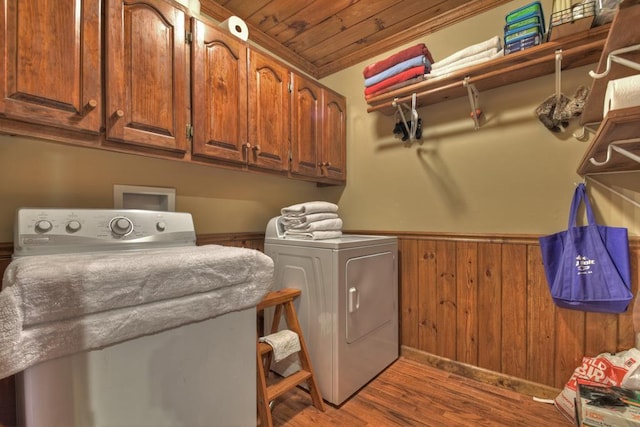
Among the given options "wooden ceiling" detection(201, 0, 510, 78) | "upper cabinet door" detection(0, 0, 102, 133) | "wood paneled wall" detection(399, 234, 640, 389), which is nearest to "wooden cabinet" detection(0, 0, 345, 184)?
"upper cabinet door" detection(0, 0, 102, 133)

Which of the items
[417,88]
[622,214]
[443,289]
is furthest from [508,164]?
[443,289]

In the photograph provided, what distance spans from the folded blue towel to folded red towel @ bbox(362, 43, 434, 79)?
0.06 ft

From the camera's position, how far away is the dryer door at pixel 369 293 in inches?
64.1

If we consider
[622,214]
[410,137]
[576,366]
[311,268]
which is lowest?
[576,366]

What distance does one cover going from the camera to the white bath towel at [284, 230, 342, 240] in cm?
173

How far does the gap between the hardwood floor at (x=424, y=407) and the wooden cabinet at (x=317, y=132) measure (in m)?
1.41

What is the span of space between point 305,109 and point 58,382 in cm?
184

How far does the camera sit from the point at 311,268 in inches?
65.0

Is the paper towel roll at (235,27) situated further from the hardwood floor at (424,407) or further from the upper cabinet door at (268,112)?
the hardwood floor at (424,407)

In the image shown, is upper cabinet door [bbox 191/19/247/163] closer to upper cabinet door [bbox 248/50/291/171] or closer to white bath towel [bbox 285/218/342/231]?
upper cabinet door [bbox 248/50/291/171]

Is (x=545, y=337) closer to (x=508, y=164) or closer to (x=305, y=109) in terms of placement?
(x=508, y=164)

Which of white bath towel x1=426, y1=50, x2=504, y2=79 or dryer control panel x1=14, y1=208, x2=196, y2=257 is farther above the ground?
Answer: white bath towel x1=426, y1=50, x2=504, y2=79

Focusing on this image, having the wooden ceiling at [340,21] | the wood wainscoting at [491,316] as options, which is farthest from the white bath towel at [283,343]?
the wooden ceiling at [340,21]

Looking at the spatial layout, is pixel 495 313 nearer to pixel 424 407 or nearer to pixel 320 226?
pixel 424 407
